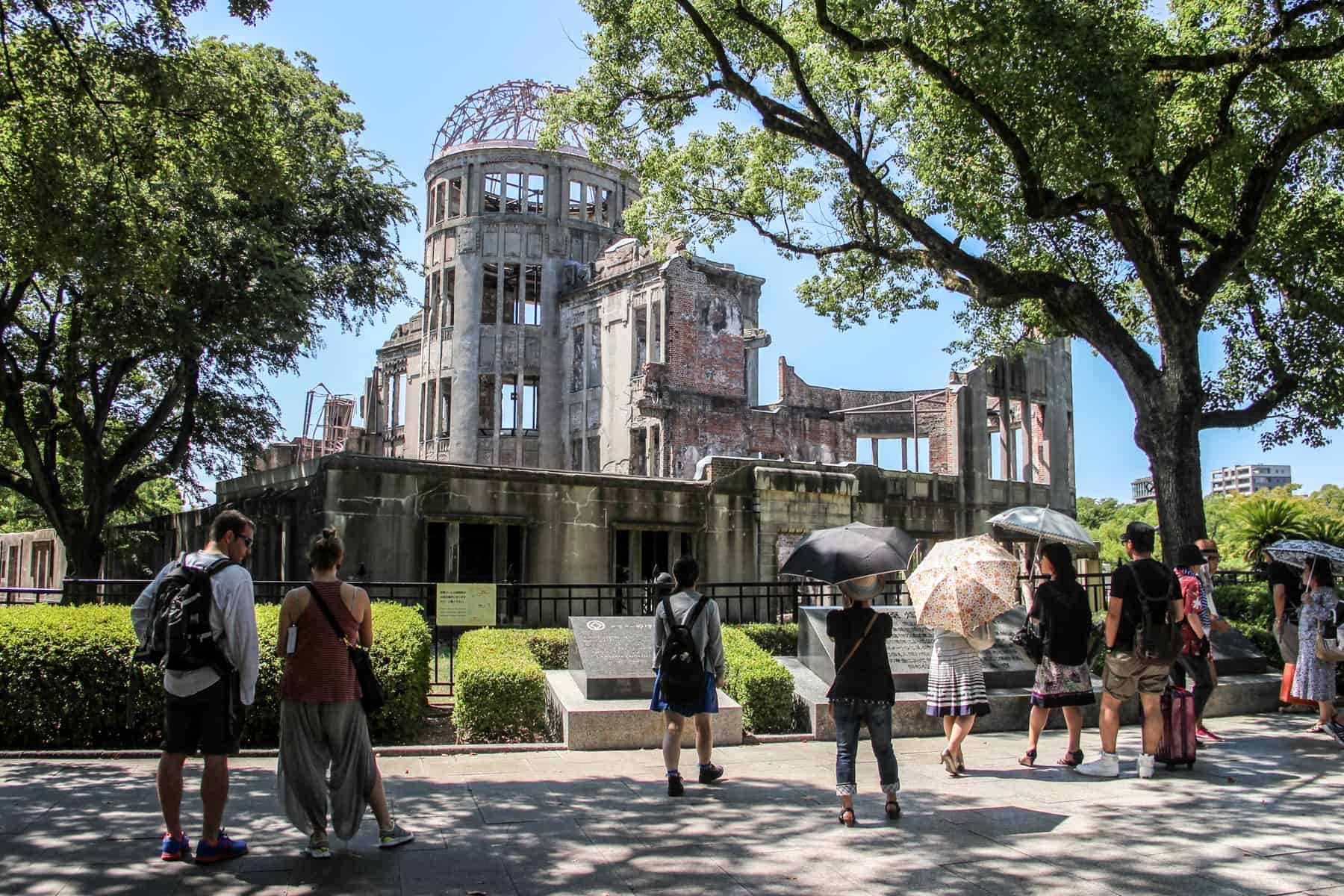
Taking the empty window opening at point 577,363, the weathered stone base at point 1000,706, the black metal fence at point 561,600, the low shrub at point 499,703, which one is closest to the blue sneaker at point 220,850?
the low shrub at point 499,703

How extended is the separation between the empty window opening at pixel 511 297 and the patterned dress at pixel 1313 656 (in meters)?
33.3

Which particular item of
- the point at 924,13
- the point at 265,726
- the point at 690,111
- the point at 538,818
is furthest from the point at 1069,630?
the point at 690,111

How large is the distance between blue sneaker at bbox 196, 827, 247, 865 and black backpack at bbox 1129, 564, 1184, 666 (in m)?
6.62

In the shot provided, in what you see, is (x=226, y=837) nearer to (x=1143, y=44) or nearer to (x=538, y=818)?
(x=538, y=818)

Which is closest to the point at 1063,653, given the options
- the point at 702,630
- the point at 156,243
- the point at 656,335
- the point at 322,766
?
the point at 702,630

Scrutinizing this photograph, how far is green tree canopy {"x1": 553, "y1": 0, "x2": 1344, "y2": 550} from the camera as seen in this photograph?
1241 cm

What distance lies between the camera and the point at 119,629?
926 cm

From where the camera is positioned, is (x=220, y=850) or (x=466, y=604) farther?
(x=466, y=604)

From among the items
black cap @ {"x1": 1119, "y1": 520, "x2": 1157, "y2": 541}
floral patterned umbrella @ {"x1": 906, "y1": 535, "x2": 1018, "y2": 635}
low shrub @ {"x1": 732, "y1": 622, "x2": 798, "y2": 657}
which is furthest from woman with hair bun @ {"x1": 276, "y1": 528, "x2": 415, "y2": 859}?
low shrub @ {"x1": 732, "y1": 622, "x2": 798, "y2": 657}

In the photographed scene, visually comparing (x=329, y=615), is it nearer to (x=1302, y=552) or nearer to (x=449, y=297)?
(x=1302, y=552)

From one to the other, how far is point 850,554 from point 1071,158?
Result: 6926 mm

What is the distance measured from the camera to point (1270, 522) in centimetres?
A: 2478

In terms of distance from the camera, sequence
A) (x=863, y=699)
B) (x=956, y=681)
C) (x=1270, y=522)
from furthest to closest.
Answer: (x=1270, y=522)
(x=956, y=681)
(x=863, y=699)

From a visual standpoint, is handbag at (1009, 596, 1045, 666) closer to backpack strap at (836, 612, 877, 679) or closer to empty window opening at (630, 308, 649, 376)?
backpack strap at (836, 612, 877, 679)
